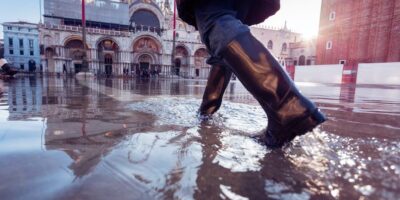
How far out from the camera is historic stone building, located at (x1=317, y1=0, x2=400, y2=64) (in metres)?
17.7

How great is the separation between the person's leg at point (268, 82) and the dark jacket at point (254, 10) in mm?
253

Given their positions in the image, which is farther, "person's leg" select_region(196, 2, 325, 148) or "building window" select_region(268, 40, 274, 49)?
"building window" select_region(268, 40, 274, 49)

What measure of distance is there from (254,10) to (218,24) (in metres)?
0.57

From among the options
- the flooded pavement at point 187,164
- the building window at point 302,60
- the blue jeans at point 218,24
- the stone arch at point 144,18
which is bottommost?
the flooded pavement at point 187,164

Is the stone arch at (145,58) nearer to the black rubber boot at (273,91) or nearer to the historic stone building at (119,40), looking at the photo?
the historic stone building at (119,40)

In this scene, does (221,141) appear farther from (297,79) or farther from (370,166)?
(297,79)

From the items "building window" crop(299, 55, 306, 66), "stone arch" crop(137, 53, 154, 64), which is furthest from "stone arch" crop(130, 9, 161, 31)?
"building window" crop(299, 55, 306, 66)

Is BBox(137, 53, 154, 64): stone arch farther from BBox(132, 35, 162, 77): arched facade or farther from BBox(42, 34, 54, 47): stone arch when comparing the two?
BBox(42, 34, 54, 47): stone arch

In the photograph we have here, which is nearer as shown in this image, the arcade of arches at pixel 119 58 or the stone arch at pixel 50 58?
the stone arch at pixel 50 58

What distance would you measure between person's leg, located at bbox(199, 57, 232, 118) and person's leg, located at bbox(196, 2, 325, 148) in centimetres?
60

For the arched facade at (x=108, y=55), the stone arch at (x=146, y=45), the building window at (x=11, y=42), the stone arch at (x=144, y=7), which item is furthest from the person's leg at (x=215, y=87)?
the building window at (x=11, y=42)

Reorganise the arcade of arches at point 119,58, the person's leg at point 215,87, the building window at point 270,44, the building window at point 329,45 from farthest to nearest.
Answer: the building window at point 270,44 → the arcade of arches at point 119,58 → the building window at point 329,45 → the person's leg at point 215,87

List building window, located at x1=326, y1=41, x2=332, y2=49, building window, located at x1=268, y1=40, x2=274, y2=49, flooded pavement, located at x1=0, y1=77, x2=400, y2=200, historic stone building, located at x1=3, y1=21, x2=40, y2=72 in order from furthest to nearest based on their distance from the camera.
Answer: building window, located at x1=268, y1=40, x2=274, y2=49, historic stone building, located at x1=3, y1=21, x2=40, y2=72, building window, located at x1=326, y1=41, x2=332, y2=49, flooded pavement, located at x1=0, y1=77, x2=400, y2=200

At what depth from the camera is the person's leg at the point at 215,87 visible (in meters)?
1.61
